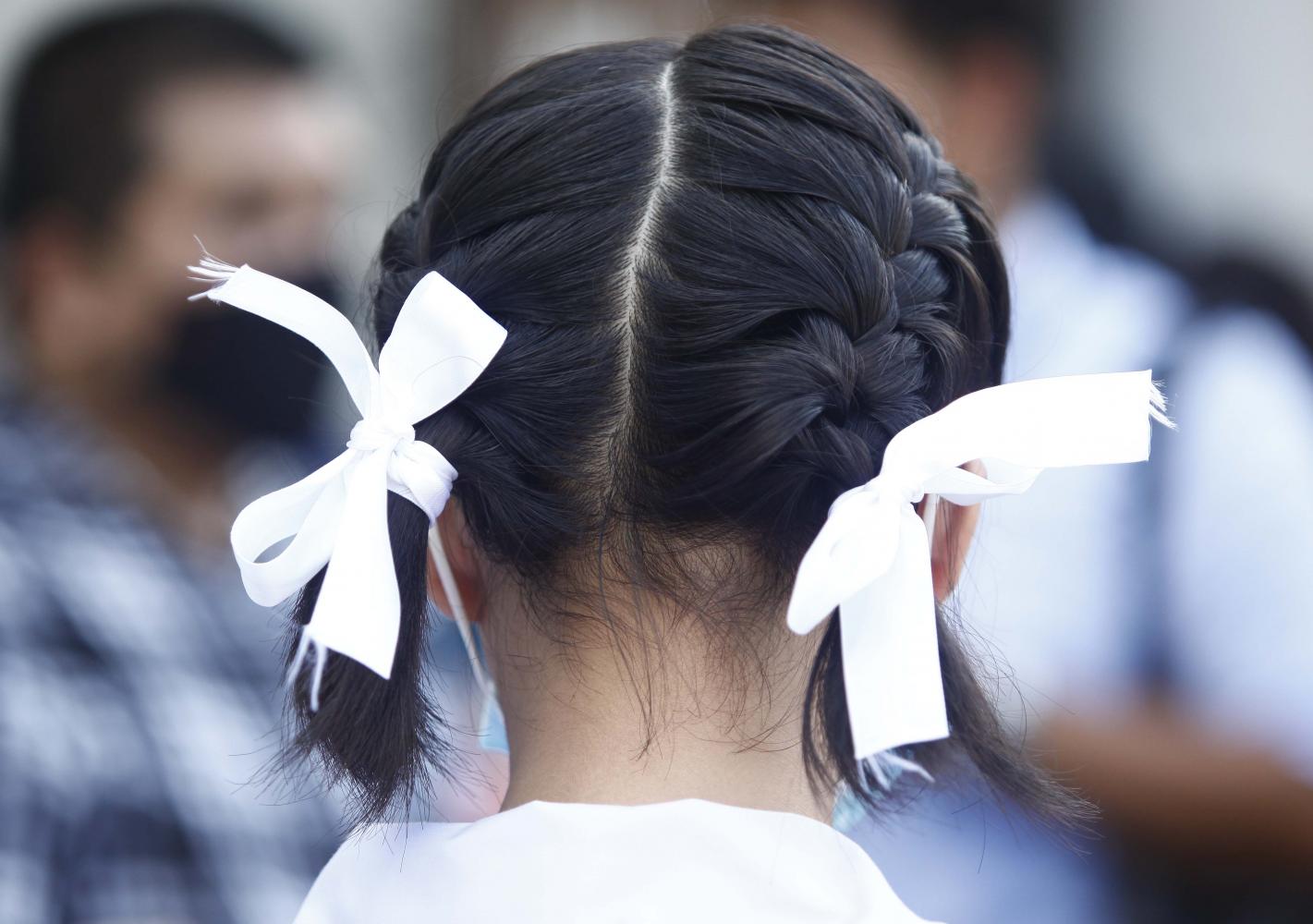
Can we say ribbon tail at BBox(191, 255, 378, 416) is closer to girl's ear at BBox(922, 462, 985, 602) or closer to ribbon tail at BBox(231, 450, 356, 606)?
ribbon tail at BBox(231, 450, 356, 606)

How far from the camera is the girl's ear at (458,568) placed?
83 centimetres

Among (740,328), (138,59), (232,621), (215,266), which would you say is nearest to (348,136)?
(138,59)

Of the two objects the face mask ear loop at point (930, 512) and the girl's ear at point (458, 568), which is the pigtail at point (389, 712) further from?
the face mask ear loop at point (930, 512)

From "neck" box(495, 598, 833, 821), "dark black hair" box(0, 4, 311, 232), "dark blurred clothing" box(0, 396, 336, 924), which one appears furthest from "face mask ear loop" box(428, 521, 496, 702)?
"dark black hair" box(0, 4, 311, 232)

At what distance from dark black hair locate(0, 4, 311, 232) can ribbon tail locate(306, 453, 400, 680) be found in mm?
1595

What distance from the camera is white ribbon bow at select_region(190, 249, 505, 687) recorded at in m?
0.69

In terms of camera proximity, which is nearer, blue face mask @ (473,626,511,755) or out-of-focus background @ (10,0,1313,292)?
blue face mask @ (473,626,511,755)

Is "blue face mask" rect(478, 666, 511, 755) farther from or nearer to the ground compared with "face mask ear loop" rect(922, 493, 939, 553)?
nearer to the ground

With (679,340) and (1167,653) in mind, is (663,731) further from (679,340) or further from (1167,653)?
(1167,653)

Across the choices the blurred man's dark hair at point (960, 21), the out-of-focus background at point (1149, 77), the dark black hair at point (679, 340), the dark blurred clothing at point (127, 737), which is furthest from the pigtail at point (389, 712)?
the out-of-focus background at point (1149, 77)

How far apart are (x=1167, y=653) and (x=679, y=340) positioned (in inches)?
43.9

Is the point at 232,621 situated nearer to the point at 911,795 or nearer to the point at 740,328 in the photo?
the point at 911,795

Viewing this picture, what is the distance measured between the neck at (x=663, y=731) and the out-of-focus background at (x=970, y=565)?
0.43 meters

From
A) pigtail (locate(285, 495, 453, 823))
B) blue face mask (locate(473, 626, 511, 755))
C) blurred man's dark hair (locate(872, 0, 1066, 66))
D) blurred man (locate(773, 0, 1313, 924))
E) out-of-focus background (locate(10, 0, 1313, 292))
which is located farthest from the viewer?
out-of-focus background (locate(10, 0, 1313, 292))
